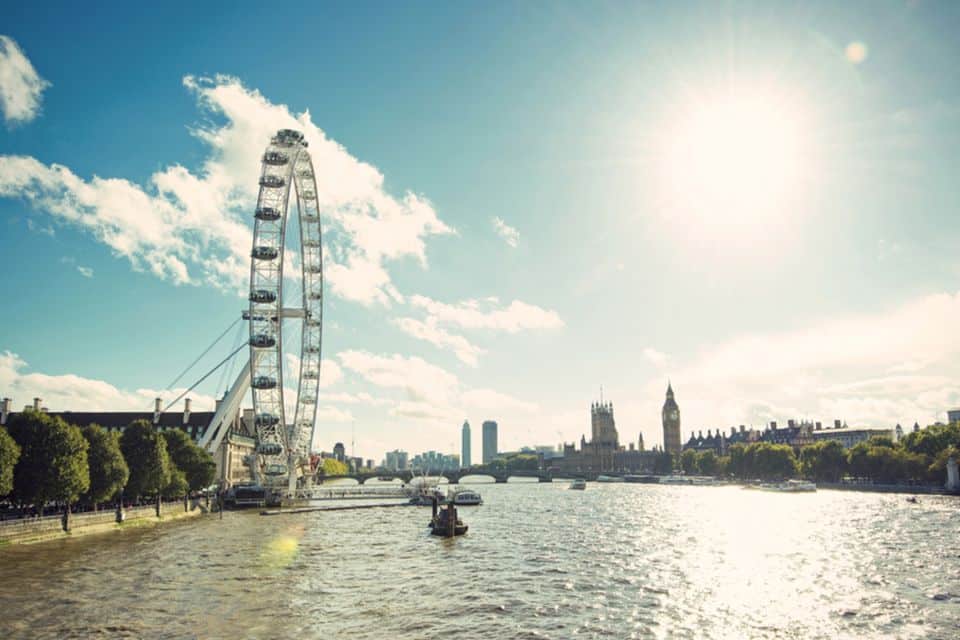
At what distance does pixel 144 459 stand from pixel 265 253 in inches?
1390

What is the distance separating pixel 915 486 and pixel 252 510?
395 feet

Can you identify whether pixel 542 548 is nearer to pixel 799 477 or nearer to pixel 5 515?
pixel 5 515

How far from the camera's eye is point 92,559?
48719mm

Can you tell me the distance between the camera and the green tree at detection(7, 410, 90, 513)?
56.0m

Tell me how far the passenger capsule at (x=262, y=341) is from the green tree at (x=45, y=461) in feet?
142

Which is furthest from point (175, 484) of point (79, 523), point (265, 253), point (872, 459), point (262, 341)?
point (872, 459)

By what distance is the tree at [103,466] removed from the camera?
64.9m

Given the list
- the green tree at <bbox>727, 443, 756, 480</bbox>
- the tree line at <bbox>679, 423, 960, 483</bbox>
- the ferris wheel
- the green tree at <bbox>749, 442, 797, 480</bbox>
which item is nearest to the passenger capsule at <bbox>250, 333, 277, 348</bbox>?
the ferris wheel

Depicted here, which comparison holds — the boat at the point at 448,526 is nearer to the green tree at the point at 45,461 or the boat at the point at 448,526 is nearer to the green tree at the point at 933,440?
the green tree at the point at 45,461

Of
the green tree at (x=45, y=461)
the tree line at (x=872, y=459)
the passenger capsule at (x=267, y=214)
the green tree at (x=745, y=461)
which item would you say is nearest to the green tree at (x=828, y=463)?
the tree line at (x=872, y=459)

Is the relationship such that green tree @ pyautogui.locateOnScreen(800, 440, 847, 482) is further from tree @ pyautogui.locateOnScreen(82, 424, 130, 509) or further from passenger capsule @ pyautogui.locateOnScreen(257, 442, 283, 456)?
tree @ pyautogui.locateOnScreen(82, 424, 130, 509)

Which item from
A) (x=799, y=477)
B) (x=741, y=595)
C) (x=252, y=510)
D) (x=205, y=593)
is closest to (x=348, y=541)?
(x=205, y=593)

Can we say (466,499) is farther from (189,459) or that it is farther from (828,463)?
(828,463)

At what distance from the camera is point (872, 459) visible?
145m
